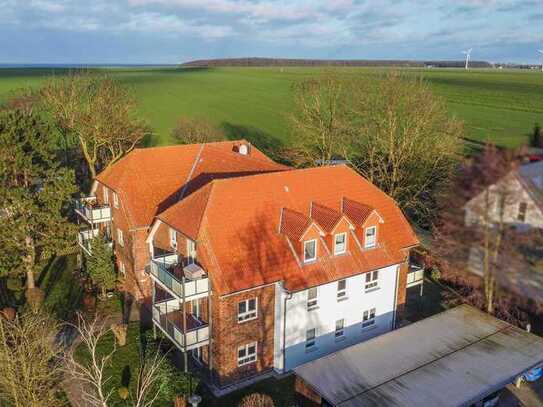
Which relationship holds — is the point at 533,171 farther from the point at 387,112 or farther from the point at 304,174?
the point at 387,112

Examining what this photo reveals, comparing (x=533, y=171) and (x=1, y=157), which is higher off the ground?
(x=533, y=171)

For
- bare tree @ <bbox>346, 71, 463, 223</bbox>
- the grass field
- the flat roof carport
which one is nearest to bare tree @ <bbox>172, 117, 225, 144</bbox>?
the grass field

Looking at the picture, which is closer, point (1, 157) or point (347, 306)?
point (347, 306)

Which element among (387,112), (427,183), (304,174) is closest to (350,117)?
(387,112)

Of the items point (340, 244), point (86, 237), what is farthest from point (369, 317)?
point (86, 237)

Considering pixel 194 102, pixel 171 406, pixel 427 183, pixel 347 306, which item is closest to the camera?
pixel 171 406

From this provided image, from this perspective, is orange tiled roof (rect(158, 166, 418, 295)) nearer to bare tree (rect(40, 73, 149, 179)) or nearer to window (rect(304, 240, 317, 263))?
window (rect(304, 240, 317, 263))
